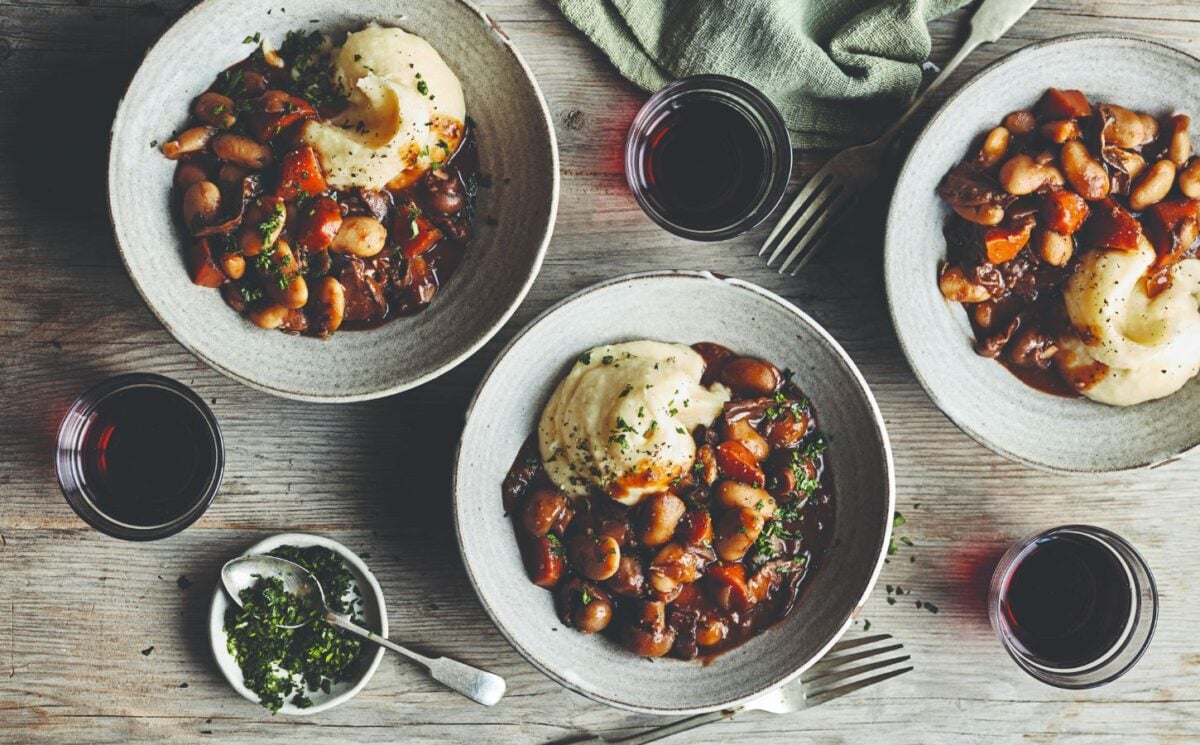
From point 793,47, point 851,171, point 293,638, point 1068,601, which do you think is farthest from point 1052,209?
point 293,638

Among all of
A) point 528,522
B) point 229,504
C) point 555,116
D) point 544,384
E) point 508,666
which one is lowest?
point 508,666

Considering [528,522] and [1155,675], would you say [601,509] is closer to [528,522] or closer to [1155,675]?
[528,522]

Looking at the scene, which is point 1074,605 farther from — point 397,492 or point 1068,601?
point 397,492

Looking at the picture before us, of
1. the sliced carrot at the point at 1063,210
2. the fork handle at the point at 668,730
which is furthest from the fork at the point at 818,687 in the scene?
the sliced carrot at the point at 1063,210

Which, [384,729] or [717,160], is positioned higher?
[717,160]

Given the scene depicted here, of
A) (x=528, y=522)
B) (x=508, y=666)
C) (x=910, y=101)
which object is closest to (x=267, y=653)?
(x=508, y=666)

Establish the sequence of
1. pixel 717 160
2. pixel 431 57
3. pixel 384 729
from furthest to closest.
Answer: pixel 384 729 < pixel 717 160 < pixel 431 57

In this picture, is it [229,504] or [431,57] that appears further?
[229,504]
